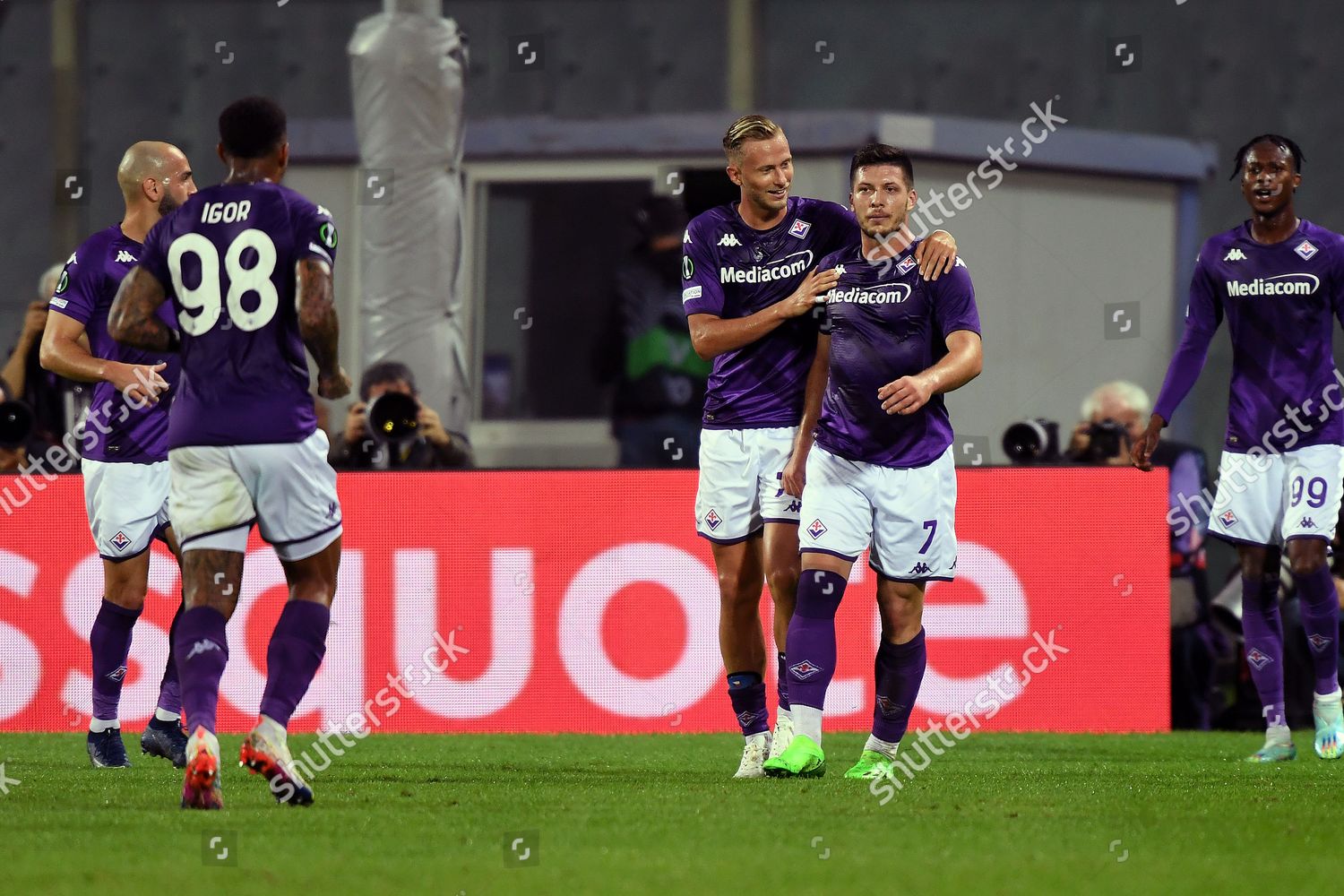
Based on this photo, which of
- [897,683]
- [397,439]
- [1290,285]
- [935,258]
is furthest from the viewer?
[397,439]

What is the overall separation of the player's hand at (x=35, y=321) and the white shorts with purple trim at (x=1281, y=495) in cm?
511

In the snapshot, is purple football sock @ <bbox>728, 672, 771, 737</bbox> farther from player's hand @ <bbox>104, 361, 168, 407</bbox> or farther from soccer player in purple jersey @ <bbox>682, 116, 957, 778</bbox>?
player's hand @ <bbox>104, 361, 168, 407</bbox>

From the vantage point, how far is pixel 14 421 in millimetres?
9250

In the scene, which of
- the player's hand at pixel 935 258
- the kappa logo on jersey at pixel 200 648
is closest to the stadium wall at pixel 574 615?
the player's hand at pixel 935 258

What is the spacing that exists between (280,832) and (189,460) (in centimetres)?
113

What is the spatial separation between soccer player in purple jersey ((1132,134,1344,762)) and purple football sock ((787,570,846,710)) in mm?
2164

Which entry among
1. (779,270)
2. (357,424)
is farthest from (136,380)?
(357,424)

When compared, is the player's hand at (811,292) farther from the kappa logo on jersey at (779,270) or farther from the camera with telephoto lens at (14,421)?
the camera with telephoto lens at (14,421)

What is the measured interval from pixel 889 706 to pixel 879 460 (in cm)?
79

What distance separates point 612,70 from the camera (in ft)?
60.7

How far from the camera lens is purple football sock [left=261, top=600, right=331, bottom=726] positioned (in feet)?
18.9

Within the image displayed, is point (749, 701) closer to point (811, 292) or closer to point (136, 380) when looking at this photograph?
point (811, 292)

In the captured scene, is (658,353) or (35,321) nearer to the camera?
(35,321)

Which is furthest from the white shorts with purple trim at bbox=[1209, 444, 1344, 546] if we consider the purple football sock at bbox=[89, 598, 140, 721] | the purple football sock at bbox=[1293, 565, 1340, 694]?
the purple football sock at bbox=[89, 598, 140, 721]
